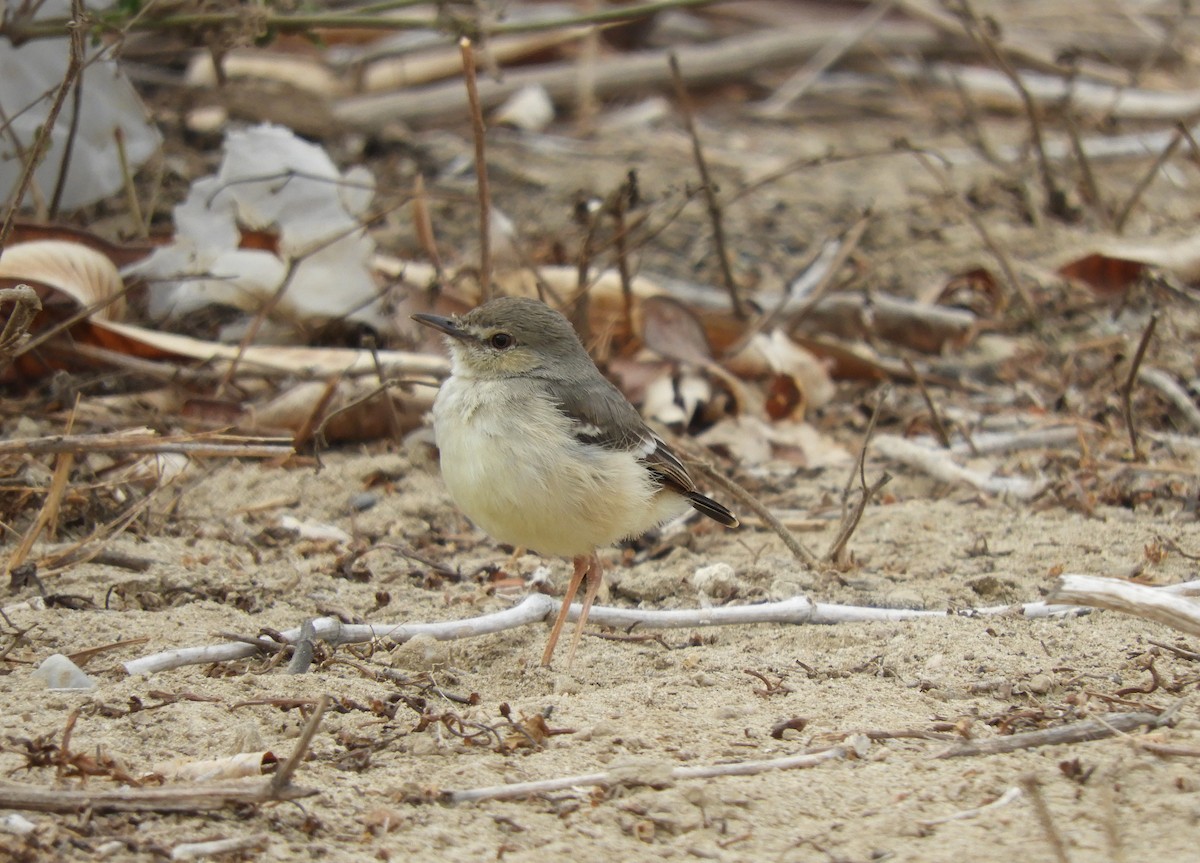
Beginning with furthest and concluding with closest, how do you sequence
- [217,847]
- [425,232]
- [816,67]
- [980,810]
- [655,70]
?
[816,67] → [655,70] → [425,232] → [980,810] → [217,847]

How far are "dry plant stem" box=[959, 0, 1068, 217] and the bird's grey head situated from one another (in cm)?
345

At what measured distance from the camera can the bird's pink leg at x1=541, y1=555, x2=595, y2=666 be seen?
4305 mm

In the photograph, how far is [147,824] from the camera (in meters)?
2.90

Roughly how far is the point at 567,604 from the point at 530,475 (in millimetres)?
475

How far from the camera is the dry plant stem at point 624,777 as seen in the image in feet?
10.3

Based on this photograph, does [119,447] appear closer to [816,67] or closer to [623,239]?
[623,239]

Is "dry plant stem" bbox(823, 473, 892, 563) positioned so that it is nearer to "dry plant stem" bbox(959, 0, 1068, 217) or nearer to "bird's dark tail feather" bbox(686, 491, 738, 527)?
"bird's dark tail feather" bbox(686, 491, 738, 527)

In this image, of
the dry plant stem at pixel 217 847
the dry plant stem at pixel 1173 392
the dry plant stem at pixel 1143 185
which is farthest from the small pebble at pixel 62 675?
the dry plant stem at pixel 1143 185

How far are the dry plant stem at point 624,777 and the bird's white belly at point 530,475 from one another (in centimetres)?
125

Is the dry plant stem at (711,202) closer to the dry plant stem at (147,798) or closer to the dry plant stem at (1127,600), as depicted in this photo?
the dry plant stem at (1127,600)

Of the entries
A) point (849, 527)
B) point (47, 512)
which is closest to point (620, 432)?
point (849, 527)

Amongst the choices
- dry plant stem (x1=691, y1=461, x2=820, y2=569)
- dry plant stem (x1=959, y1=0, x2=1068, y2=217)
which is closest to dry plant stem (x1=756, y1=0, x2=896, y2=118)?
dry plant stem (x1=959, y1=0, x2=1068, y2=217)

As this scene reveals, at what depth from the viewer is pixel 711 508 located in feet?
16.2

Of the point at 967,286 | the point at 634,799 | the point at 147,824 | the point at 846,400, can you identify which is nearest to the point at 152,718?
the point at 147,824
